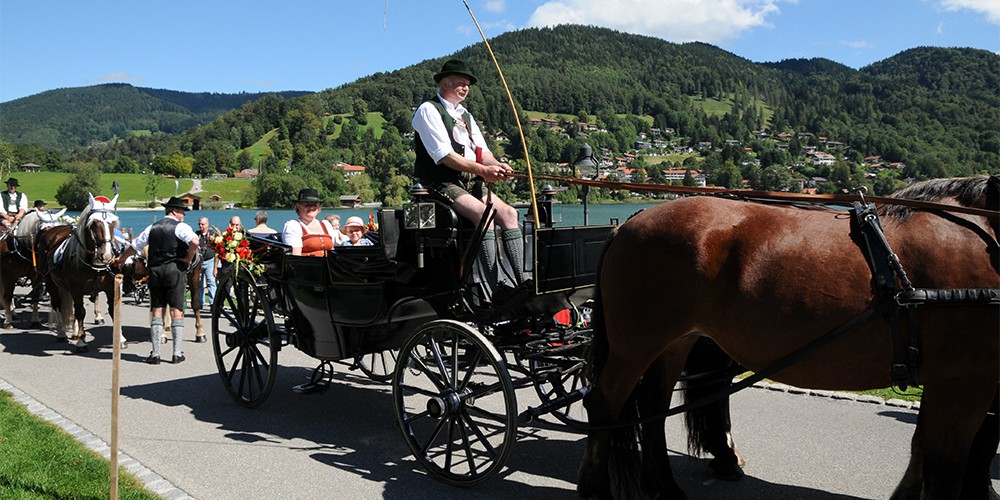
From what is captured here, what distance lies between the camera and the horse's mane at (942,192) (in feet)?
11.3

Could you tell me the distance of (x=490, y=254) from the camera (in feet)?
16.8

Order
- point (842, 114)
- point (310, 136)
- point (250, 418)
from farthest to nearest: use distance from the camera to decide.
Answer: point (842, 114) → point (310, 136) → point (250, 418)

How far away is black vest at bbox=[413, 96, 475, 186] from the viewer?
542 centimetres

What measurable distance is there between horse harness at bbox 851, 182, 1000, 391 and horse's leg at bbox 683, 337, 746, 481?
1.46m

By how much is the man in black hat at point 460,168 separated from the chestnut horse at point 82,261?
6658 millimetres

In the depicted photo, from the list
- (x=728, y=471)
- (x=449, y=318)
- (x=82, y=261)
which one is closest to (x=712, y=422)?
(x=728, y=471)

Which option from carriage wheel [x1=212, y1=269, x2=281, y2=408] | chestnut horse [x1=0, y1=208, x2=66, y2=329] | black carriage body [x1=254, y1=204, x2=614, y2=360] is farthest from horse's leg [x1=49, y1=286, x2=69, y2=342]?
black carriage body [x1=254, y1=204, x2=614, y2=360]

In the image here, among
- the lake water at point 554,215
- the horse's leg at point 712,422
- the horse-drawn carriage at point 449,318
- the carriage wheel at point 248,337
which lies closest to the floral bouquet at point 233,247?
the carriage wheel at point 248,337

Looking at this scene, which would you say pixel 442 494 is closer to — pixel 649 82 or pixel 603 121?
pixel 603 121

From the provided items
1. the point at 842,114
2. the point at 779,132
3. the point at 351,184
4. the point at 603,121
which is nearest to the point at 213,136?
the point at 603,121

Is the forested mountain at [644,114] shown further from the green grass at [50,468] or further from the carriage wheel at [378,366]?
the green grass at [50,468]

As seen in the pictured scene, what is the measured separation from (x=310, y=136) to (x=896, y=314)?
304ft

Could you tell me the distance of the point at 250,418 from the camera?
648 cm

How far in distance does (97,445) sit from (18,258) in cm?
927
